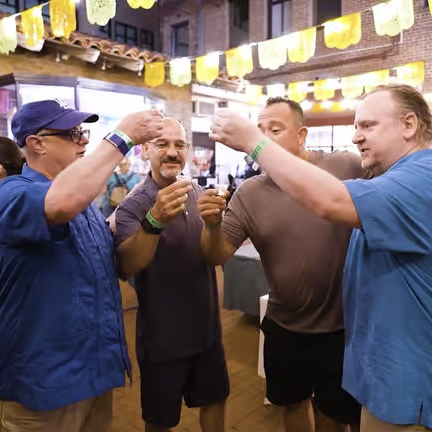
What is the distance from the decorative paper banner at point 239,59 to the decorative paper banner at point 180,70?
0.96 meters

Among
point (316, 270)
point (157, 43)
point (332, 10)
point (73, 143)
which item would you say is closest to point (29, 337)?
point (73, 143)

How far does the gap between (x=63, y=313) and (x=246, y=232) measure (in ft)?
3.33

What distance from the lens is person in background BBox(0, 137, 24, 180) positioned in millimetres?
2598

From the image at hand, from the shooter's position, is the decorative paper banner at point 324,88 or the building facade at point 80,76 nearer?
the building facade at point 80,76

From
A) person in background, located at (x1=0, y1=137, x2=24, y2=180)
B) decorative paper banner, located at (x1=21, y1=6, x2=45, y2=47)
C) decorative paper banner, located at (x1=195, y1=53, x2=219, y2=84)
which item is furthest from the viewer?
decorative paper banner, located at (x1=195, y1=53, x2=219, y2=84)

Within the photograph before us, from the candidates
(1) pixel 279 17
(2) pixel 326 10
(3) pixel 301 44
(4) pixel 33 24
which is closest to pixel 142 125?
(4) pixel 33 24

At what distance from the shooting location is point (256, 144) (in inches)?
50.4

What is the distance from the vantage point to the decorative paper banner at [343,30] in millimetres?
5965

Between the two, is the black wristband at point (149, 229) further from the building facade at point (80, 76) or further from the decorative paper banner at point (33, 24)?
the decorative paper banner at point (33, 24)

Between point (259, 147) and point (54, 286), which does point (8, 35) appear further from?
point (259, 147)

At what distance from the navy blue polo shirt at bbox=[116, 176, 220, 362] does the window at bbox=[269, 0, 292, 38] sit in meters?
13.0

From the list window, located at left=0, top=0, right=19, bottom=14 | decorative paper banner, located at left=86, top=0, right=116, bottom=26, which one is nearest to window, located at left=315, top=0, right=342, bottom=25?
window, located at left=0, top=0, right=19, bottom=14

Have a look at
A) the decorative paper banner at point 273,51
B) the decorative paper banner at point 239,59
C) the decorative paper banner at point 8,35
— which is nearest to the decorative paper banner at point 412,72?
the decorative paper banner at point 273,51

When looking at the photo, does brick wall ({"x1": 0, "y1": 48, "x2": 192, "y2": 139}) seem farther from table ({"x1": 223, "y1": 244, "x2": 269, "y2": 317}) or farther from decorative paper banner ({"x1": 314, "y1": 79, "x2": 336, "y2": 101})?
table ({"x1": 223, "y1": 244, "x2": 269, "y2": 317})
